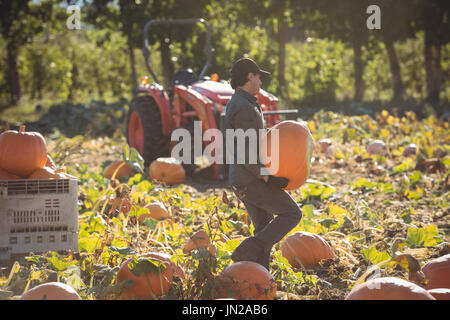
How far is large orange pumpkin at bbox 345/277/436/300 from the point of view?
233 cm

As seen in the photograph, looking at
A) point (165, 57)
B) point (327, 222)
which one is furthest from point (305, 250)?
point (165, 57)

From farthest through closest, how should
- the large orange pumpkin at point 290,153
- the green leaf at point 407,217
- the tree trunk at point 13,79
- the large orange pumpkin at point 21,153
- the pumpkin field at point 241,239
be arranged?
the tree trunk at point 13,79 → the green leaf at point 407,217 → the large orange pumpkin at point 21,153 → the large orange pumpkin at point 290,153 → the pumpkin field at point 241,239

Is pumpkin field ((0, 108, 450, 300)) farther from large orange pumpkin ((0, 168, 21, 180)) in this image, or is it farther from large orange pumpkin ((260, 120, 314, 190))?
large orange pumpkin ((260, 120, 314, 190))

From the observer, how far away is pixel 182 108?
6965 millimetres

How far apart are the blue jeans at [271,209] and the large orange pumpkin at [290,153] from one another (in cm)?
11

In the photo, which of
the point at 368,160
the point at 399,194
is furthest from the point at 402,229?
the point at 368,160

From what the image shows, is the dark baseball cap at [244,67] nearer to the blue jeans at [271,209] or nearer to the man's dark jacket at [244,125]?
the man's dark jacket at [244,125]

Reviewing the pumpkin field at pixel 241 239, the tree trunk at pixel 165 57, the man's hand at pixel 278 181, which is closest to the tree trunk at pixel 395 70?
the tree trunk at pixel 165 57

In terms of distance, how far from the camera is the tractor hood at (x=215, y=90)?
21.0 feet

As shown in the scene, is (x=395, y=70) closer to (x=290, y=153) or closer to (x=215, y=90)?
(x=215, y=90)

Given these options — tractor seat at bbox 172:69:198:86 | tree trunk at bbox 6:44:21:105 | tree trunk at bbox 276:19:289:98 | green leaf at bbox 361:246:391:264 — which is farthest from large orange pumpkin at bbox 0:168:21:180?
tree trunk at bbox 6:44:21:105

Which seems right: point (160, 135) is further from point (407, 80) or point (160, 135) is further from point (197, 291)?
point (407, 80)

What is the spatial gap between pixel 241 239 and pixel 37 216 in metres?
1.32

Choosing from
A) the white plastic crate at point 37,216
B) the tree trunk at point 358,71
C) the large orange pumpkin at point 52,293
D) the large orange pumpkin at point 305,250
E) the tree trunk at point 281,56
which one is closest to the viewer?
the large orange pumpkin at point 52,293
